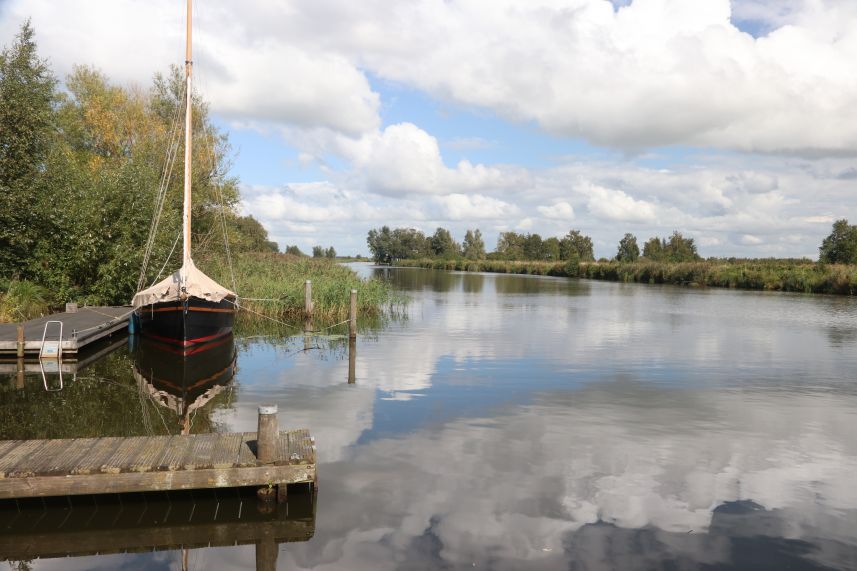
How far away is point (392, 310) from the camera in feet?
102

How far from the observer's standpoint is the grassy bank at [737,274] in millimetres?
54000

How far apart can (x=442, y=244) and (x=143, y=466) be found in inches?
5797

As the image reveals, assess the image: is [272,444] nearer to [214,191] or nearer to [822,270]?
[214,191]

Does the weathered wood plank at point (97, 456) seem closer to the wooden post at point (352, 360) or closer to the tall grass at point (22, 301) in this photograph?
the wooden post at point (352, 360)

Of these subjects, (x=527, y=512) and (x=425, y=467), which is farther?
(x=425, y=467)

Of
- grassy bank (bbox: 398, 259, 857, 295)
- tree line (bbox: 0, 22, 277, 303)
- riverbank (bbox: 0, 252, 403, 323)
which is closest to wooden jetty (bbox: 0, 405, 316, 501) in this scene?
tree line (bbox: 0, 22, 277, 303)

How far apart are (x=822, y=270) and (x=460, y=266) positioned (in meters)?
72.4

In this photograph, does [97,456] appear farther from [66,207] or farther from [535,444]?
[66,207]

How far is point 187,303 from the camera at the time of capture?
1700cm

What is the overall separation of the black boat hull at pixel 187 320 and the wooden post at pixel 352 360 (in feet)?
13.1

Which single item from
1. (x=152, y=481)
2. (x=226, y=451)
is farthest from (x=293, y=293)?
(x=152, y=481)

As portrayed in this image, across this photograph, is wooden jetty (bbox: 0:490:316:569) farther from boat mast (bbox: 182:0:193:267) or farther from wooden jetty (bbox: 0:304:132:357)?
boat mast (bbox: 182:0:193:267)

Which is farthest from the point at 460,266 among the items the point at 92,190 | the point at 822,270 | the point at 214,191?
the point at 92,190

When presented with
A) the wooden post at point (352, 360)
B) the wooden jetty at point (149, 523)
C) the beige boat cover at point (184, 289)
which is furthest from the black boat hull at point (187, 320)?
the wooden jetty at point (149, 523)
